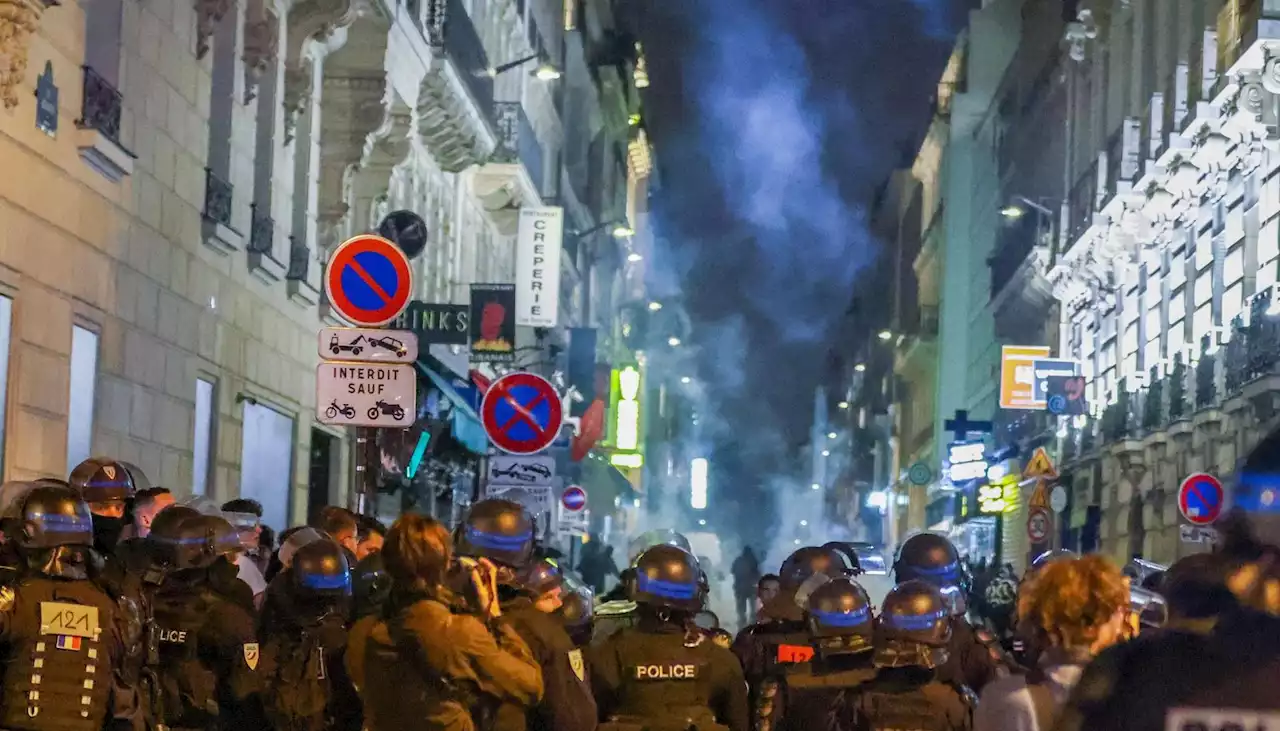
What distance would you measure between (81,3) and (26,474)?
3577 mm

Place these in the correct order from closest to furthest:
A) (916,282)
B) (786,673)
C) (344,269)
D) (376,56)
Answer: (786,673) < (344,269) < (376,56) < (916,282)

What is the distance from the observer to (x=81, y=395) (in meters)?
15.1

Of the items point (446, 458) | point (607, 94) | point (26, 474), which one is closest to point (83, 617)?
point (26, 474)

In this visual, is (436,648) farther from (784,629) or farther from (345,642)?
(784,629)

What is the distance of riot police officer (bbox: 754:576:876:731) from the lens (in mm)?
8734

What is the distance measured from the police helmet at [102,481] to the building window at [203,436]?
7731 mm

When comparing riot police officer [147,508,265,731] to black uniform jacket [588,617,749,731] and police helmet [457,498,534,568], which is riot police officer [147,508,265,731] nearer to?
black uniform jacket [588,617,749,731]

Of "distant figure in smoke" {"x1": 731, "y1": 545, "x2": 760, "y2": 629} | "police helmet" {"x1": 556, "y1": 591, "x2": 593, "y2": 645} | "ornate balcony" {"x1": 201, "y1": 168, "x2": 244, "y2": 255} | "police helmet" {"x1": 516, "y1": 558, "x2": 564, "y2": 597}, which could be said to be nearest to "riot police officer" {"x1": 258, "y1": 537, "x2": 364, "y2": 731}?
"police helmet" {"x1": 516, "y1": 558, "x2": 564, "y2": 597}

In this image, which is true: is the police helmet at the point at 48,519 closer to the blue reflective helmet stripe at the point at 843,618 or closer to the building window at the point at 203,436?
the blue reflective helmet stripe at the point at 843,618

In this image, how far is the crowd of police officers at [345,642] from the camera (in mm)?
6957

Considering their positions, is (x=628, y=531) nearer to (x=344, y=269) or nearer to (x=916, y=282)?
(x=916, y=282)

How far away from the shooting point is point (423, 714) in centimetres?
632

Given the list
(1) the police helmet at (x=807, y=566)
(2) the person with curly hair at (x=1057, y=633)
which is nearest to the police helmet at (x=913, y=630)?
(2) the person with curly hair at (x=1057, y=633)

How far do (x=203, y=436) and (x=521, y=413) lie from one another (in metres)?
3.47
